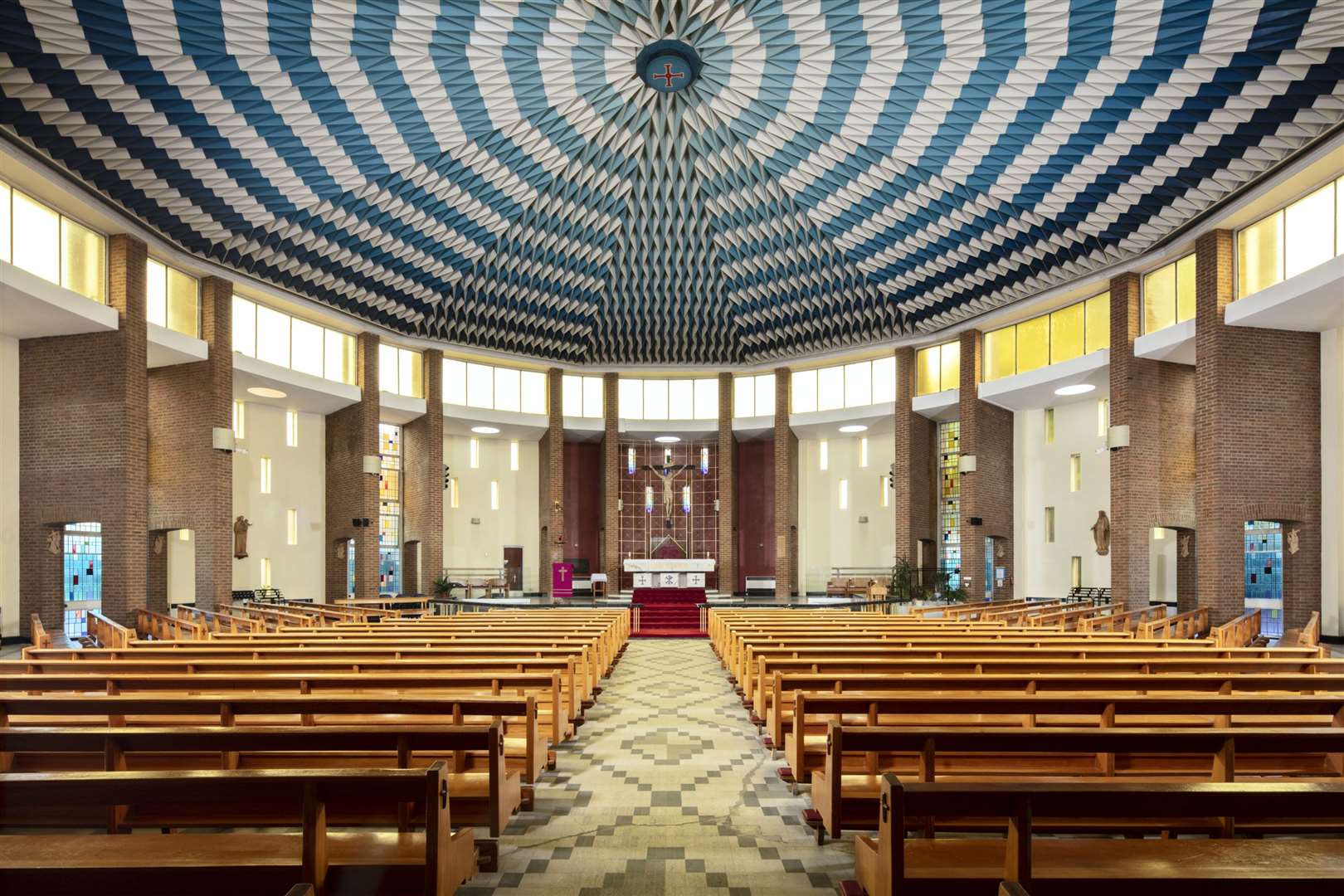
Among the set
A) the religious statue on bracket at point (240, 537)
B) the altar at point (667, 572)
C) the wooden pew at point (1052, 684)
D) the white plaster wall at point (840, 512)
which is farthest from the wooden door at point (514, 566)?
the wooden pew at point (1052, 684)

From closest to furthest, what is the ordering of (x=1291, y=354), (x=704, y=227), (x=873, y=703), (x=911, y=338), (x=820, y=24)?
(x=873, y=703) → (x=820, y=24) → (x=1291, y=354) → (x=704, y=227) → (x=911, y=338)

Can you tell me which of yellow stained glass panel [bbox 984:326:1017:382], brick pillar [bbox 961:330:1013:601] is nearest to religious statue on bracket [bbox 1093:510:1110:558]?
brick pillar [bbox 961:330:1013:601]

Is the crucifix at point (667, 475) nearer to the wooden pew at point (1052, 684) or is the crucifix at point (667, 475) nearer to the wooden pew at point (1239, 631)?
the wooden pew at point (1239, 631)

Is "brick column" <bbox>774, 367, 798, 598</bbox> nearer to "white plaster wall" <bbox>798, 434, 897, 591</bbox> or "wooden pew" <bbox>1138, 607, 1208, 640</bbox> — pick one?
"white plaster wall" <bbox>798, 434, 897, 591</bbox>

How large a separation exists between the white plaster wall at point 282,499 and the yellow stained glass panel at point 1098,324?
1784 centimetres

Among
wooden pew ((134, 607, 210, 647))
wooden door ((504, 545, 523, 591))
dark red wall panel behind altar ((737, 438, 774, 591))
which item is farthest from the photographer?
dark red wall panel behind altar ((737, 438, 774, 591))

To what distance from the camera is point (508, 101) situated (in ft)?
42.9

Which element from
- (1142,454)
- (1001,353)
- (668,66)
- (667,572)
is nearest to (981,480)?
(1001,353)

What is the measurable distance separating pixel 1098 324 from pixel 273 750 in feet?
57.0

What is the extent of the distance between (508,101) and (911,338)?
12.3 m

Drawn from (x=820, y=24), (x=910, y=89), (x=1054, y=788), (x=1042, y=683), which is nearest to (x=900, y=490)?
(x=910, y=89)

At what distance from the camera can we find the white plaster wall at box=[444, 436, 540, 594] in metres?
A: 23.9

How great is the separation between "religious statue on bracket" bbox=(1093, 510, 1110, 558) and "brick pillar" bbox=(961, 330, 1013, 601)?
113 inches

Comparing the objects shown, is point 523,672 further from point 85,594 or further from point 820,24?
point 85,594
